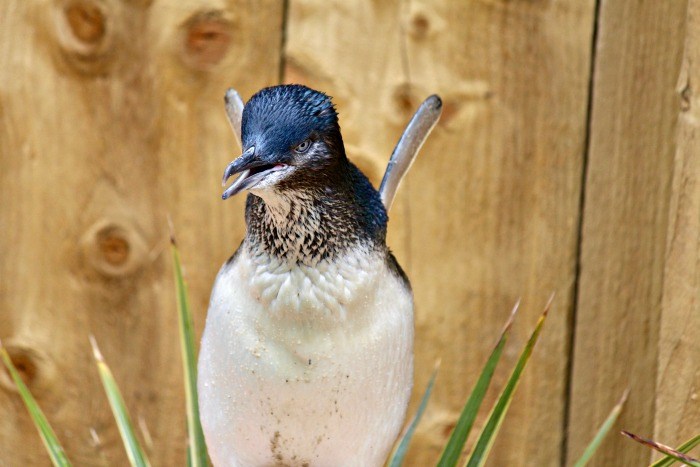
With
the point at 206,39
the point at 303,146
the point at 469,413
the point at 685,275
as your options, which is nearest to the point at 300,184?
the point at 303,146

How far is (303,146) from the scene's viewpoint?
738 millimetres

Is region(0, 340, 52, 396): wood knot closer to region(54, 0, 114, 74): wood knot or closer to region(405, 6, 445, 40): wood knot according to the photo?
region(54, 0, 114, 74): wood knot

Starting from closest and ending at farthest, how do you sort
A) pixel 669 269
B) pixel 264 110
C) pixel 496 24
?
1. pixel 264 110
2. pixel 669 269
3. pixel 496 24

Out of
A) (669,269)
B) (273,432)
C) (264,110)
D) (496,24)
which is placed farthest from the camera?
(496,24)

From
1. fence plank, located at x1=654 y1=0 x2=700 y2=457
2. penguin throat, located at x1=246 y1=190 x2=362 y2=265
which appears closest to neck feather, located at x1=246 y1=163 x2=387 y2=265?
penguin throat, located at x1=246 y1=190 x2=362 y2=265

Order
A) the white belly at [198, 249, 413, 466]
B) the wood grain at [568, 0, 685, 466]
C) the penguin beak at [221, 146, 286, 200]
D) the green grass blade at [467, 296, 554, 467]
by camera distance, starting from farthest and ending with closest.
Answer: the wood grain at [568, 0, 685, 466] → the green grass blade at [467, 296, 554, 467] → the white belly at [198, 249, 413, 466] → the penguin beak at [221, 146, 286, 200]

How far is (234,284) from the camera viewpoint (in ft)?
2.77

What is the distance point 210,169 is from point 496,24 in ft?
1.51

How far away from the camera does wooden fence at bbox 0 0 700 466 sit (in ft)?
4.20

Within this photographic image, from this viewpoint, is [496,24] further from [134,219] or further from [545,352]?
[134,219]

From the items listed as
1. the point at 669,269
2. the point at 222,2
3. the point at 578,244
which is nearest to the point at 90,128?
the point at 222,2

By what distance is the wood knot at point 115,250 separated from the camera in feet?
4.55

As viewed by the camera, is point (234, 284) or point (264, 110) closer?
point (264, 110)

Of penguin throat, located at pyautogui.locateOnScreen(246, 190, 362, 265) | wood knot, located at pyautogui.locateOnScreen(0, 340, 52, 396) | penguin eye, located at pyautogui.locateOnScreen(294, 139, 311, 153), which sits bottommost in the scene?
wood knot, located at pyautogui.locateOnScreen(0, 340, 52, 396)
